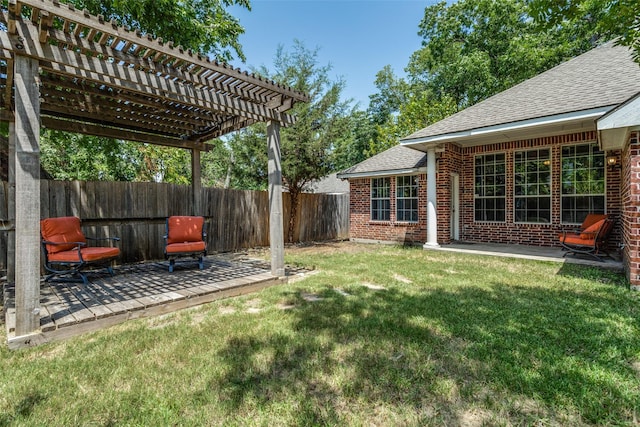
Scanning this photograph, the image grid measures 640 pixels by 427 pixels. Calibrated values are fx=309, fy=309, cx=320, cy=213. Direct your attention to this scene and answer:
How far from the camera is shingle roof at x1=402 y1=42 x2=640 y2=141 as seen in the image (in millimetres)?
6137

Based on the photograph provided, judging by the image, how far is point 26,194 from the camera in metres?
2.98

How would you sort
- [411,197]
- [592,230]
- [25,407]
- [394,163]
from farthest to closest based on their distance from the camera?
[394,163], [411,197], [592,230], [25,407]

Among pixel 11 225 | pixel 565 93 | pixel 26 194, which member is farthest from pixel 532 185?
pixel 11 225

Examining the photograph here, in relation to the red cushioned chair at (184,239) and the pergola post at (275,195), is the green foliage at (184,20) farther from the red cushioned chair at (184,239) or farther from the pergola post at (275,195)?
the red cushioned chair at (184,239)

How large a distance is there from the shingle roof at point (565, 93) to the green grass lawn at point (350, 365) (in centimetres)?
403

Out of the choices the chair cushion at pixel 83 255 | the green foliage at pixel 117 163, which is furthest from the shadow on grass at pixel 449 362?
the green foliage at pixel 117 163

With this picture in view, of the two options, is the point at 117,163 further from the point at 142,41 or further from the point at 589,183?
the point at 589,183

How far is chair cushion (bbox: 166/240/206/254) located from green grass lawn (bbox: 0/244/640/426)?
2011mm

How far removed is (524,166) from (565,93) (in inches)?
78.2

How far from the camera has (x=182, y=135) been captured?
7453mm

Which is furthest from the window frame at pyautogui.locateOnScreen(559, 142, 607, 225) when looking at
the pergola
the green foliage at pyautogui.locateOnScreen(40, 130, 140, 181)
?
the green foliage at pyautogui.locateOnScreen(40, 130, 140, 181)

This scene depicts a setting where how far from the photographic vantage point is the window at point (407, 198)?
9.98m

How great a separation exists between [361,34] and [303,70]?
623 centimetres

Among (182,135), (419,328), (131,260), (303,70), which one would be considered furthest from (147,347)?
(303,70)
